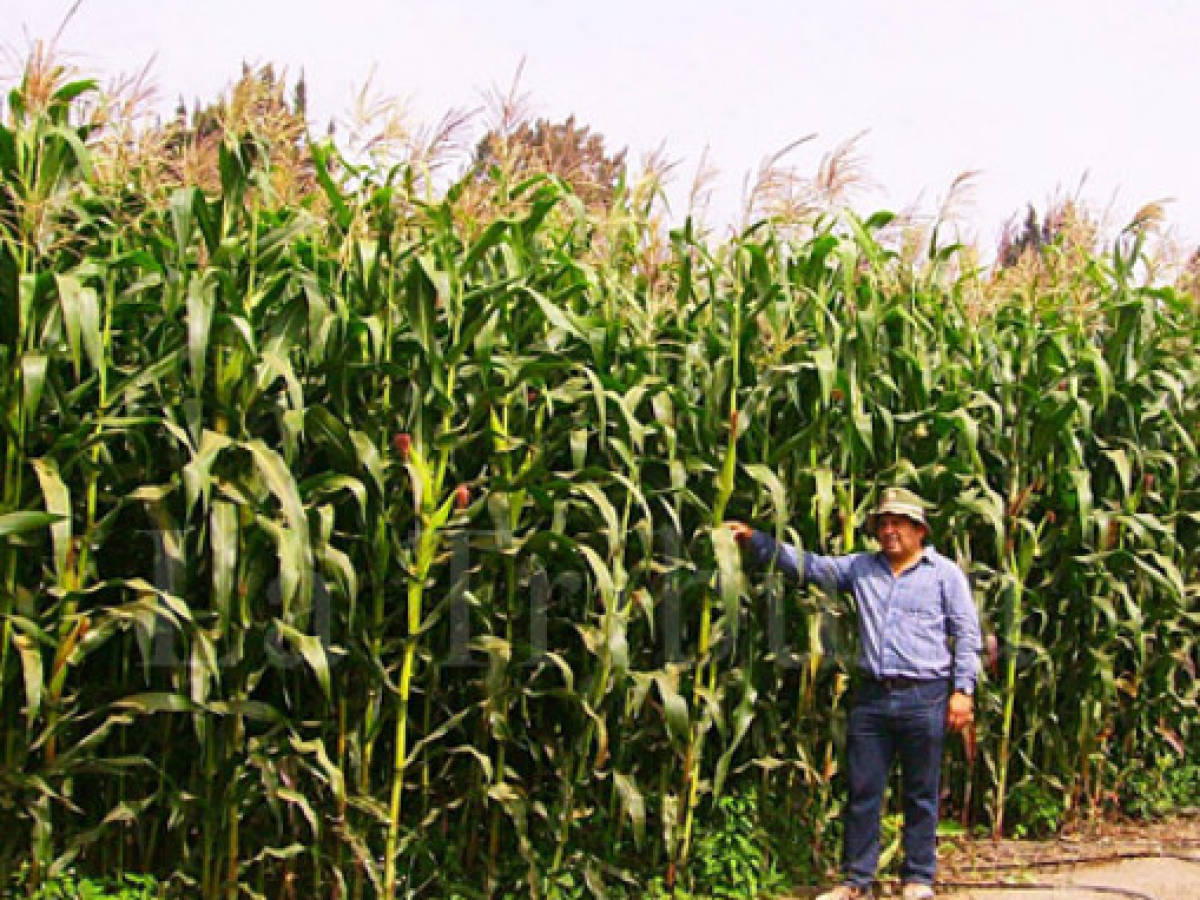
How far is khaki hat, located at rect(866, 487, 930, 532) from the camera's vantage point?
15.2 ft

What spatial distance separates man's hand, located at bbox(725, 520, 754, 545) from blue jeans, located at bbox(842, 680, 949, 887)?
763mm

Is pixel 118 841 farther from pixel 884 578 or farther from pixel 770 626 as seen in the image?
pixel 884 578

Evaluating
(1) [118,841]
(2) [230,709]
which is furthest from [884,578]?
(1) [118,841]

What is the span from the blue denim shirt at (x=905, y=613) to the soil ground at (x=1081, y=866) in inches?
35.9

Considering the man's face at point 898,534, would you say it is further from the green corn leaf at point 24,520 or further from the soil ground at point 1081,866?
the green corn leaf at point 24,520

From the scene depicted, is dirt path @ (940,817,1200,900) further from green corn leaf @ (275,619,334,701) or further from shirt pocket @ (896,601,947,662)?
green corn leaf @ (275,619,334,701)

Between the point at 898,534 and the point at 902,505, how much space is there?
11 cm

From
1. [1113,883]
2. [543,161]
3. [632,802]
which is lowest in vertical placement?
[1113,883]

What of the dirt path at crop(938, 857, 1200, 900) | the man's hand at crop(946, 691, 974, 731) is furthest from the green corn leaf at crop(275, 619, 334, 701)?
the dirt path at crop(938, 857, 1200, 900)

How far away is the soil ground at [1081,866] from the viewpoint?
4.96 meters

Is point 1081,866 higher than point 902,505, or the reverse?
point 902,505

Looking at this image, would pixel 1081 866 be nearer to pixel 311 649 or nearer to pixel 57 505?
pixel 311 649

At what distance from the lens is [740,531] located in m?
4.56

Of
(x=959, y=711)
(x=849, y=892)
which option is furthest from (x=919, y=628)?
(x=849, y=892)
